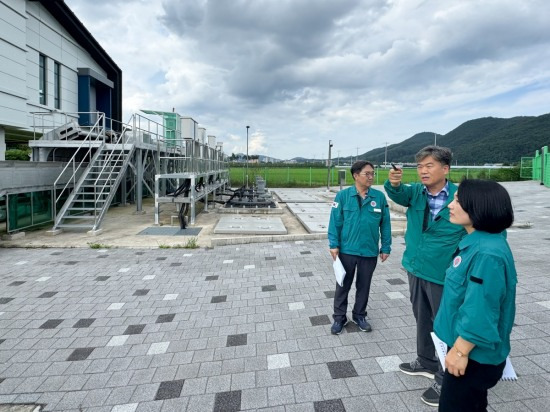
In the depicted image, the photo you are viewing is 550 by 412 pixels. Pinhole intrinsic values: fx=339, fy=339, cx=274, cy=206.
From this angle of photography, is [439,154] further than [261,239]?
No

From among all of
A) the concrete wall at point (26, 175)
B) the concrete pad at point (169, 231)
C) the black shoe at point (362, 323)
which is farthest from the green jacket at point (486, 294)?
the concrete wall at point (26, 175)

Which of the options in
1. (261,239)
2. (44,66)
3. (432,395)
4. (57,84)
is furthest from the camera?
(57,84)

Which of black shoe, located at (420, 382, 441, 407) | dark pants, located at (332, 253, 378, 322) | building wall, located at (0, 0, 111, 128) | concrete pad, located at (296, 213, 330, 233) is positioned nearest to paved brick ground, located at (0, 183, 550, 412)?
black shoe, located at (420, 382, 441, 407)

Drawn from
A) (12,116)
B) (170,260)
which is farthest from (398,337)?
(12,116)

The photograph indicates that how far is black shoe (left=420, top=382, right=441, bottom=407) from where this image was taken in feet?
7.87

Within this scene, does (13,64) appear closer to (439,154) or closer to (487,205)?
(439,154)

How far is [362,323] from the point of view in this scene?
3541 millimetres

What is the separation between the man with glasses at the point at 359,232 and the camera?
3.35 meters

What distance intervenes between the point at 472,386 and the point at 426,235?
1.21m

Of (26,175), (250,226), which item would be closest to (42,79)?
(26,175)

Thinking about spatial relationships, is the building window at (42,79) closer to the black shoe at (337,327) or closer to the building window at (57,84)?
the building window at (57,84)

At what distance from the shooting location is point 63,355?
126 inches

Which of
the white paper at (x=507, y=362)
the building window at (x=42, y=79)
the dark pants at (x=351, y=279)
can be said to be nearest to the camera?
the white paper at (x=507, y=362)

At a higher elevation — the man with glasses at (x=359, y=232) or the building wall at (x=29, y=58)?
the building wall at (x=29, y=58)
